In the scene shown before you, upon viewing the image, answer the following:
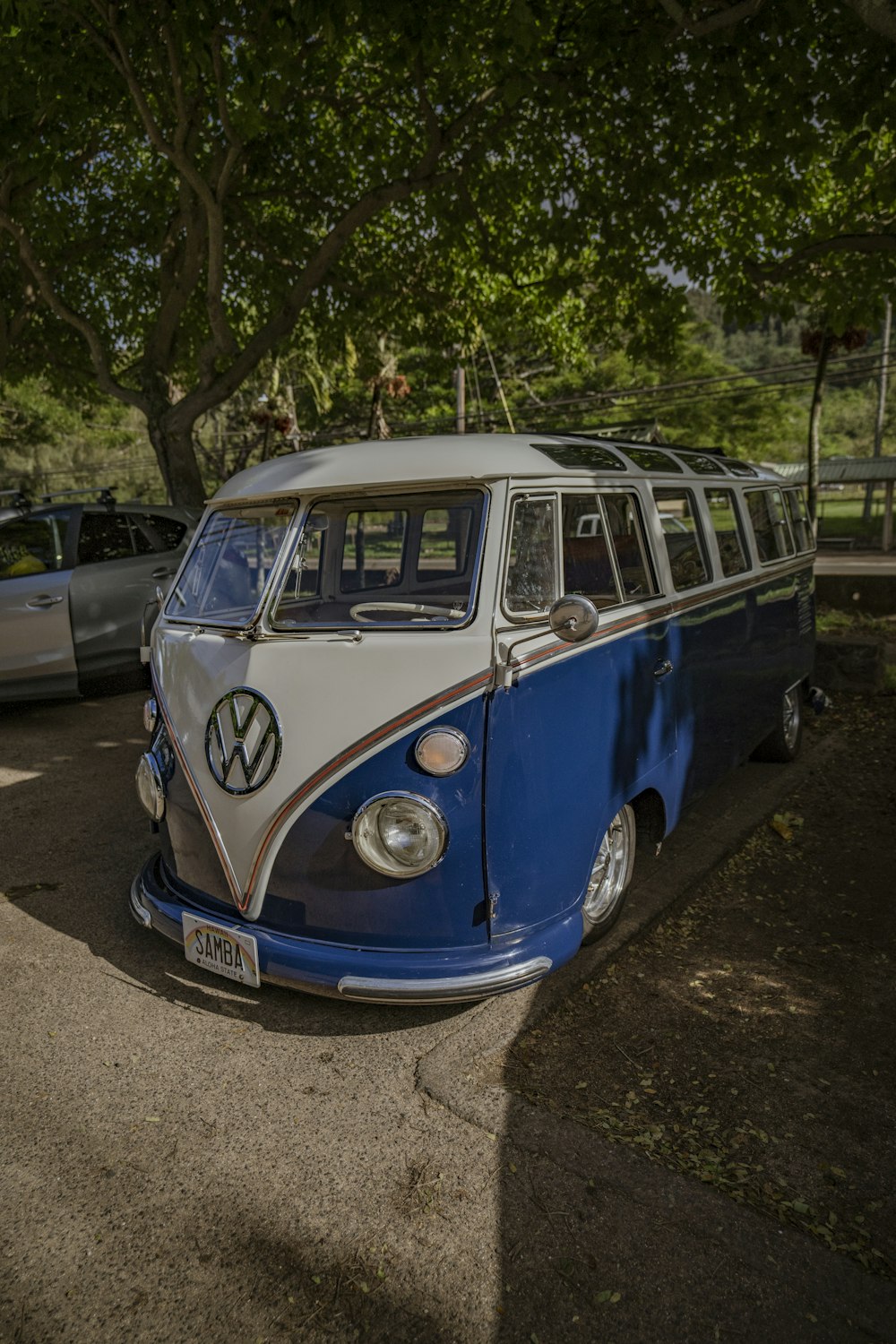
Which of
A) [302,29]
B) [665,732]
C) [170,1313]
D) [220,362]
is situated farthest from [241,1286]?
[220,362]

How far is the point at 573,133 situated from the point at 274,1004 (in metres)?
9.97

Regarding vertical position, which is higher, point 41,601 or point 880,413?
point 880,413

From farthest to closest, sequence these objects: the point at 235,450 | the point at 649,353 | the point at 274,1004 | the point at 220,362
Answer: the point at 235,450 < the point at 220,362 < the point at 649,353 < the point at 274,1004

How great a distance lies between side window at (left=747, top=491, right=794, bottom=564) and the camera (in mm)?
5871

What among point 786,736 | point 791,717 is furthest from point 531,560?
point 791,717

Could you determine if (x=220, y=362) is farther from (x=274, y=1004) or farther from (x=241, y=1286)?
(x=241, y=1286)

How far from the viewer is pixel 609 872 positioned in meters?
4.12

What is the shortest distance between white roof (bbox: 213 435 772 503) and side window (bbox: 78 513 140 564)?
4.72m

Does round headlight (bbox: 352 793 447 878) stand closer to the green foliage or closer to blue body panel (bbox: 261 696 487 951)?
blue body panel (bbox: 261 696 487 951)

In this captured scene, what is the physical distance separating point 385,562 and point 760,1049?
2.68m

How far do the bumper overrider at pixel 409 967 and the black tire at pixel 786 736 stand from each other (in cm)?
362

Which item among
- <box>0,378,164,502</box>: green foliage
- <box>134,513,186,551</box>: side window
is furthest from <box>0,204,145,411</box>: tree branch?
<box>0,378,164,502</box>: green foliage

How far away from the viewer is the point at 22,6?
7590 millimetres

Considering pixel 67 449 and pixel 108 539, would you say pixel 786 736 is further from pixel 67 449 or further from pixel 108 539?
pixel 67 449
